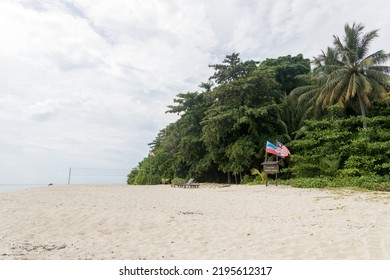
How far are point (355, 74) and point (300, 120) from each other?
6.41 meters

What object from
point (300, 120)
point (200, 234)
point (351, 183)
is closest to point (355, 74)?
point (300, 120)

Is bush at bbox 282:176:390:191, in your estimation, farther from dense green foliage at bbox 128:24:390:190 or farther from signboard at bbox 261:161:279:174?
signboard at bbox 261:161:279:174

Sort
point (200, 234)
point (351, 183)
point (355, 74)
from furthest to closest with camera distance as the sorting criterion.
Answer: point (355, 74)
point (351, 183)
point (200, 234)

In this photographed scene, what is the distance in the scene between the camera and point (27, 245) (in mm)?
5598

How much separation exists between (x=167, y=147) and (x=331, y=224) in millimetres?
25700

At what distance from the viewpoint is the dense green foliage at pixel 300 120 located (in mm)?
18312

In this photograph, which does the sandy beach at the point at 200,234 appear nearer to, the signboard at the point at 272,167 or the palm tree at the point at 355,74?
the signboard at the point at 272,167

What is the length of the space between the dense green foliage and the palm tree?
0.20 feet

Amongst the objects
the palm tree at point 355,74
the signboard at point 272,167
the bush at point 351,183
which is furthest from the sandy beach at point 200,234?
the palm tree at point 355,74

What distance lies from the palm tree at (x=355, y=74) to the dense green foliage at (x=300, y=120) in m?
0.06

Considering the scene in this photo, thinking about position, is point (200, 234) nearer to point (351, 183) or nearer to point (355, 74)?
point (351, 183)

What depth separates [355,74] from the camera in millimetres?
20219

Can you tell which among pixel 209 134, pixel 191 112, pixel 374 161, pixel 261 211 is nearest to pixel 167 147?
pixel 191 112

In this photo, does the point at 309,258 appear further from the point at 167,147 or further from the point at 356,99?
the point at 167,147
